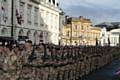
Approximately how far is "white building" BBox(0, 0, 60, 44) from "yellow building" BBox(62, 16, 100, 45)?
39.4m

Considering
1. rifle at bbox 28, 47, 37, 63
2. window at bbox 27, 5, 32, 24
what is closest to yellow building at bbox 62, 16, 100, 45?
window at bbox 27, 5, 32, 24

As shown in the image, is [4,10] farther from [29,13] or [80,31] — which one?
[80,31]

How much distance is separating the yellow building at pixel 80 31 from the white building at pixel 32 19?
3943 cm

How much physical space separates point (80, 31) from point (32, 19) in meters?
74.6

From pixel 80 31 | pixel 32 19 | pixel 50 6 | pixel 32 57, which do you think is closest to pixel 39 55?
pixel 32 57

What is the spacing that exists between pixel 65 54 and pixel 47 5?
193 ft

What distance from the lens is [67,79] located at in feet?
124

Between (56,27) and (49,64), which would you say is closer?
(49,64)

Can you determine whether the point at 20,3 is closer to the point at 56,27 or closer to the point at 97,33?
the point at 56,27

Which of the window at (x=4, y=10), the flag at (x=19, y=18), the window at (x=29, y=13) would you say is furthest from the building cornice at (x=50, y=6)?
the window at (x=4, y=10)

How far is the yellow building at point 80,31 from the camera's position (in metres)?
143

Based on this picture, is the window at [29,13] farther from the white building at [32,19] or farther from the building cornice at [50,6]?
the building cornice at [50,6]

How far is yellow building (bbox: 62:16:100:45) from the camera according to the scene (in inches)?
5635

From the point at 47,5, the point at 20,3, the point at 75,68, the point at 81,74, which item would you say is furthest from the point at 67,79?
the point at 47,5
